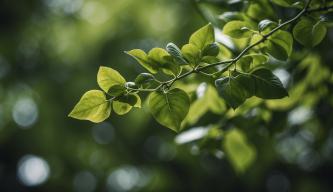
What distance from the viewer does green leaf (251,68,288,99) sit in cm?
62

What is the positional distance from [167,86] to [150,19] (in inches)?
116

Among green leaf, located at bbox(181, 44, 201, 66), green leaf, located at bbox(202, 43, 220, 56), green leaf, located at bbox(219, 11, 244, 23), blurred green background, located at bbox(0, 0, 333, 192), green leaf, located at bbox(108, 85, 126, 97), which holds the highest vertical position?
green leaf, located at bbox(108, 85, 126, 97)

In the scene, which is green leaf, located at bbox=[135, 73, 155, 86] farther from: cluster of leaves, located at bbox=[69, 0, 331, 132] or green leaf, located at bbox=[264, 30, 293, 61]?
green leaf, located at bbox=[264, 30, 293, 61]

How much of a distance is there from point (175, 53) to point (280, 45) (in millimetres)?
186

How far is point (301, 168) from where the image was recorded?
2809mm

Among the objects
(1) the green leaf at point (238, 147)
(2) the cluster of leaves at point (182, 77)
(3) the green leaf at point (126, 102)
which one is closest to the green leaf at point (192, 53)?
(2) the cluster of leaves at point (182, 77)

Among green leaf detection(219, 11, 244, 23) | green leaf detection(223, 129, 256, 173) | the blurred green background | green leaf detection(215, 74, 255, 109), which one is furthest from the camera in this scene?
the blurred green background

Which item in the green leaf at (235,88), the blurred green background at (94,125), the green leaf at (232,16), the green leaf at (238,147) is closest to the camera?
the green leaf at (235,88)

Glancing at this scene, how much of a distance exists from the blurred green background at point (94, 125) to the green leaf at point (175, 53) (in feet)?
6.41

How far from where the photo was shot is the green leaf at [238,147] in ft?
3.72

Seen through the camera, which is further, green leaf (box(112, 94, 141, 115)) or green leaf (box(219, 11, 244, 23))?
green leaf (box(219, 11, 244, 23))

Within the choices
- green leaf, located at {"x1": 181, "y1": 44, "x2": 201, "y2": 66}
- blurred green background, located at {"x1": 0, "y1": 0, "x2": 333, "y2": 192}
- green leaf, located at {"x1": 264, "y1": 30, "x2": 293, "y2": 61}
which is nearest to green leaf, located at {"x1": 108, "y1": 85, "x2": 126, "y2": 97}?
green leaf, located at {"x1": 181, "y1": 44, "x2": 201, "y2": 66}

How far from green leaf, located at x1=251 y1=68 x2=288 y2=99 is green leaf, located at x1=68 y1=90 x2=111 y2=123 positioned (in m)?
0.24

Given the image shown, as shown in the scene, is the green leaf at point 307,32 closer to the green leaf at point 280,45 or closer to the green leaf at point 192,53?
the green leaf at point 280,45
